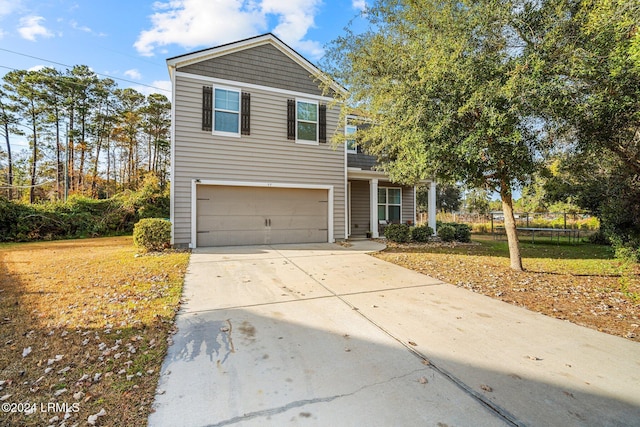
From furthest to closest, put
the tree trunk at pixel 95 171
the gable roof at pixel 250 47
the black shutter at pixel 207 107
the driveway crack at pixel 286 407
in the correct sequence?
the tree trunk at pixel 95 171, the black shutter at pixel 207 107, the gable roof at pixel 250 47, the driveway crack at pixel 286 407

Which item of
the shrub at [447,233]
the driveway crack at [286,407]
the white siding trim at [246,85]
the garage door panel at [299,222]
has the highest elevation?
the white siding trim at [246,85]

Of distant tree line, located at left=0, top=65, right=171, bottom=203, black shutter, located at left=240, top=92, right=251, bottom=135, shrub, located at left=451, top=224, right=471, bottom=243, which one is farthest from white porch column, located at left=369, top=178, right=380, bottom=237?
distant tree line, located at left=0, top=65, right=171, bottom=203

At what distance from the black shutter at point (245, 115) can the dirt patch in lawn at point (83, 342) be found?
17.7 feet

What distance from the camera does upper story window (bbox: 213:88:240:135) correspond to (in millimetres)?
9102

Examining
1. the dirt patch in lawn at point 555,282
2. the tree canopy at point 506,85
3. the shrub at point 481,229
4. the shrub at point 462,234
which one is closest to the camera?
the dirt patch in lawn at point 555,282

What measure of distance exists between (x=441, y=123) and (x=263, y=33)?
7.39 metres

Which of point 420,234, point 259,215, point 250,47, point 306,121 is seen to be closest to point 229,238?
point 259,215

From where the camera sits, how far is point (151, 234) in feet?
25.5

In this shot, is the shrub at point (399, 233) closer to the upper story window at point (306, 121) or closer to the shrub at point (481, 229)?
the upper story window at point (306, 121)

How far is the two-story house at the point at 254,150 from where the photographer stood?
8.73m

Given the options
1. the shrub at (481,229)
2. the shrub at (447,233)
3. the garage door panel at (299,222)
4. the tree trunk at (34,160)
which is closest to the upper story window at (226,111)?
the garage door panel at (299,222)

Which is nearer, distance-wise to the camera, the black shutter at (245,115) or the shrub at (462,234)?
the black shutter at (245,115)

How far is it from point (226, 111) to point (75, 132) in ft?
70.9

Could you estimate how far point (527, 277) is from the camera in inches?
237
